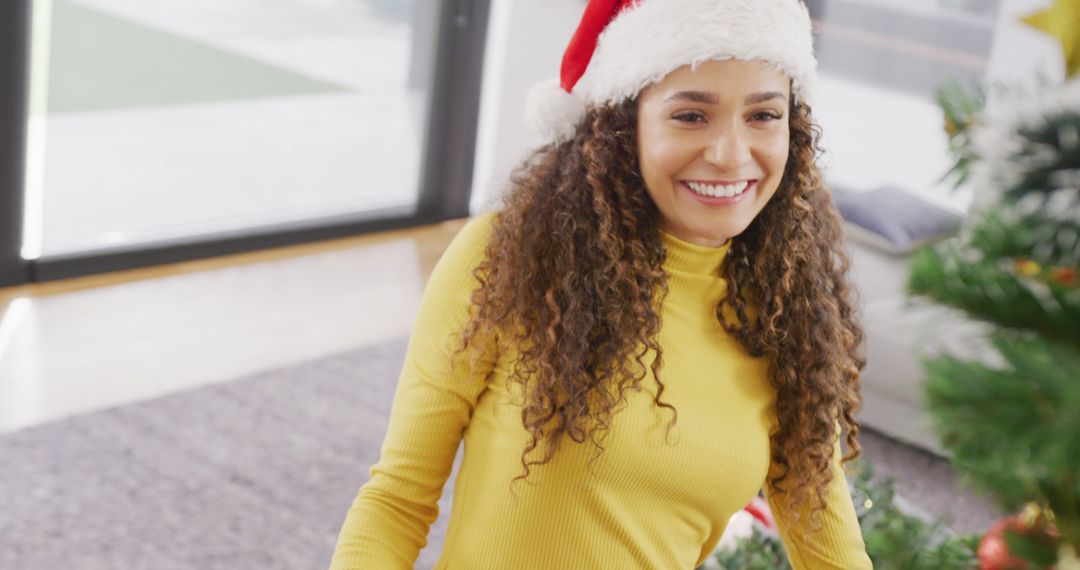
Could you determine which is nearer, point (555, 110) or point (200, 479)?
point (555, 110)

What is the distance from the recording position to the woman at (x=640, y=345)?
1.41 meters

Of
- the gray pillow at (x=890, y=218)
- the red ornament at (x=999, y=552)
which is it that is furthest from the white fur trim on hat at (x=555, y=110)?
the gray pillow at (x=890, y=218)

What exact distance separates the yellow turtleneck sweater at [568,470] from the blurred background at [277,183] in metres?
1.47

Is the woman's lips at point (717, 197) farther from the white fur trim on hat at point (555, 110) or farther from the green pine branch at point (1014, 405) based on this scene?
the green pine branch at point (1014, 405)

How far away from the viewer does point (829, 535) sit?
1466mm

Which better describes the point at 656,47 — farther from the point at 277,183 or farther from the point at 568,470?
the point at 277,183

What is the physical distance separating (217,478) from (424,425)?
Result: 5.93 feet

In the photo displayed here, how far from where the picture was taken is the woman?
4.61 feet

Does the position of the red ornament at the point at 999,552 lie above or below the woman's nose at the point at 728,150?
below

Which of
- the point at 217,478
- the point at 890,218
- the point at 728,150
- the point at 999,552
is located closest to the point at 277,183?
the point at 217,478

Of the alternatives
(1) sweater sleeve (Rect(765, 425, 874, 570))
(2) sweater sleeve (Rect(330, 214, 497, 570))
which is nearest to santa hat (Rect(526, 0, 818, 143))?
(2) sweater sleeve (Rect(330, 214, 497, 570))

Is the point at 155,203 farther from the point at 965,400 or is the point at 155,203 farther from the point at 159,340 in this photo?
the point at 965,400

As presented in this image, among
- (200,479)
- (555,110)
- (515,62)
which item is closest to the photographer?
(555,110)

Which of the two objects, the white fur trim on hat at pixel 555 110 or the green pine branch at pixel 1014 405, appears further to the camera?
the white fur trim on hat at pixel 555 110
